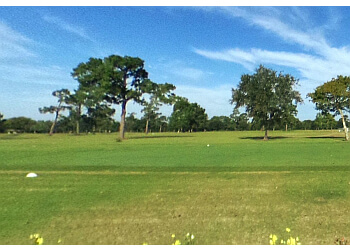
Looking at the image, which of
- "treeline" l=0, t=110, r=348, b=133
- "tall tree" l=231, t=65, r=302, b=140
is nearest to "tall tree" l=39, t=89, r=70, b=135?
"treeline" l=0, t=110, r=348, b=133

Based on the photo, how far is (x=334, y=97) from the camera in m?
33.1

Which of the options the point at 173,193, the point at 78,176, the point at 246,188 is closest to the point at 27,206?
the point at 173,193

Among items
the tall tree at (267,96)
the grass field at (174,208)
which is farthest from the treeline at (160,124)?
the grass field at (174,208)

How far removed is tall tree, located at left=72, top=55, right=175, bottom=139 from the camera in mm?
39906

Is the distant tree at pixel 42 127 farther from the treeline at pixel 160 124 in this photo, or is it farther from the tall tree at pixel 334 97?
the tall tree at pixel 334 97

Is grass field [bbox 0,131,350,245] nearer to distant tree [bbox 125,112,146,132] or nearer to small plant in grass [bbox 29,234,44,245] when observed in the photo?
small plant in grass [bbox 29,234,44,245]

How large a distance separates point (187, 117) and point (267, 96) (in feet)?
196

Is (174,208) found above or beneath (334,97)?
beneath

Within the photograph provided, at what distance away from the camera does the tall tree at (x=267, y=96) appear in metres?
38.1

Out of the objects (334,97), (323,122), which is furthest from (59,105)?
(323,122)

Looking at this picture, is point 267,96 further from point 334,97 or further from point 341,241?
point 341,241

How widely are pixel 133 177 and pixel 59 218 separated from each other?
4011mm

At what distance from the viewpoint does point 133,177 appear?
856cm

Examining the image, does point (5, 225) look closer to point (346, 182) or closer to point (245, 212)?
point (245, 212)
